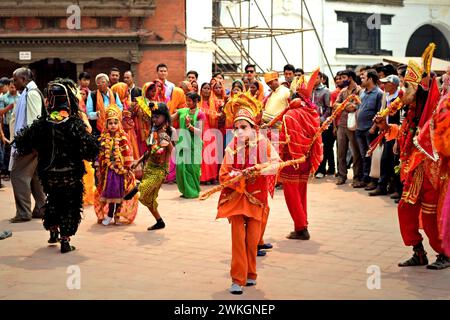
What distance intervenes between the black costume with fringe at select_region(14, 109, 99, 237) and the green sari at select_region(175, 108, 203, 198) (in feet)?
12.7

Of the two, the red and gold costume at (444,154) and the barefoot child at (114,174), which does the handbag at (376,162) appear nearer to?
the barefoot child at (114,174)

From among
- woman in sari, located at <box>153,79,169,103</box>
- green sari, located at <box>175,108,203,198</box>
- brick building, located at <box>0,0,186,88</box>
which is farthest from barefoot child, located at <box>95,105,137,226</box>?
brick building, located at <box>0,0,186,88</box>

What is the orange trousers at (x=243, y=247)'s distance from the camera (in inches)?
222

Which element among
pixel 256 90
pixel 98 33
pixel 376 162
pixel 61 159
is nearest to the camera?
pixel 61 159

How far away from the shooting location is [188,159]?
37.6ft

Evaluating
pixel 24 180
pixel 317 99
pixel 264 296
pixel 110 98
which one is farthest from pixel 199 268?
pixel 317 99

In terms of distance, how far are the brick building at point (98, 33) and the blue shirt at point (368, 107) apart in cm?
867

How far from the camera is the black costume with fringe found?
7320 millimetres

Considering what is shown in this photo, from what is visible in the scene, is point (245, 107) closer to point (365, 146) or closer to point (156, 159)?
point (156, 159)

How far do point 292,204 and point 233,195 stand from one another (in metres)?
2.18

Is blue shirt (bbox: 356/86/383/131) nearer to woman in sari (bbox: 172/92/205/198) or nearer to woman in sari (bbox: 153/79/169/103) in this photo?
woman in sari (bbox: 172/92/205/198)

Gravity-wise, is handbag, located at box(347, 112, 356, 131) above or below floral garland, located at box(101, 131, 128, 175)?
above

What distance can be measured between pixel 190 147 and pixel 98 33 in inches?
331

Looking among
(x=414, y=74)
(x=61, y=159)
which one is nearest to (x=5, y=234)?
(x=61, y=159)
